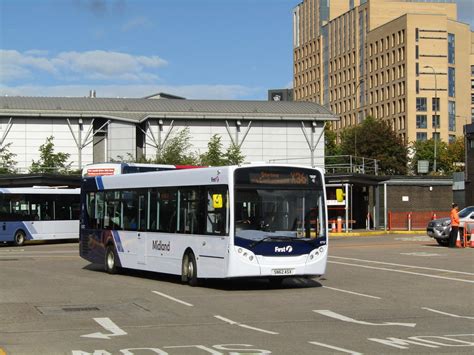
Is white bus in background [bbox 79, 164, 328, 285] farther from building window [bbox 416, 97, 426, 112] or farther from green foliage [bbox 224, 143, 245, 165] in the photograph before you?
building window [bbox 416, 97, 426, 112]

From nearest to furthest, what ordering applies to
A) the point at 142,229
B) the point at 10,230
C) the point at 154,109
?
the point at 142,229 < the point at 10,230 < the point at 154,109

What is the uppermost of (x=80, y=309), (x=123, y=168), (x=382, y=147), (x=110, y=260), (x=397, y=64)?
(x=397, y=64)

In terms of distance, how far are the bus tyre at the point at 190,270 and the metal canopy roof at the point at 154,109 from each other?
56.9 metres

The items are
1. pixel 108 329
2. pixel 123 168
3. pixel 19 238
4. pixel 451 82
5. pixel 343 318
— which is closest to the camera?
pixel 108 329

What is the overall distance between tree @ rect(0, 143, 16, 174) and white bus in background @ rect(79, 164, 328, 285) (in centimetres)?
5072

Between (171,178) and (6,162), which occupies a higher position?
(6,162)

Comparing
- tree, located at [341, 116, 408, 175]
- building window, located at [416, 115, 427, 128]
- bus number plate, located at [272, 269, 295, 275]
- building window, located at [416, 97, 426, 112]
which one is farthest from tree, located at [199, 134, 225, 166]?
building window, located at [416, 115, 427, 128]

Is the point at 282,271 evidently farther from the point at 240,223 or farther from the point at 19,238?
the point at 19,238

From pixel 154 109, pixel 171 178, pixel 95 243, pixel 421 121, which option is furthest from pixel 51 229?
pixel 421 121

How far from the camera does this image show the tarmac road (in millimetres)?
11234

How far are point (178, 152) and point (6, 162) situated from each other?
557 inches

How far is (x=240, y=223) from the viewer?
18656 mm

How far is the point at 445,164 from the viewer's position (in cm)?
11138

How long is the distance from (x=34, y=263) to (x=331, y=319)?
17.7 meters
